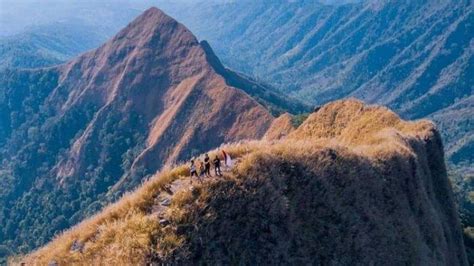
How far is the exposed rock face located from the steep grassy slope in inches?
3197

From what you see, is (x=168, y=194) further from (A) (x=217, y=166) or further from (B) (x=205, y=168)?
(A) (x=217, y=166)

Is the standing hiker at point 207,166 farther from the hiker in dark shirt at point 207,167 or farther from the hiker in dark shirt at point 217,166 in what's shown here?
the hiker in dark shirt at point 217,166

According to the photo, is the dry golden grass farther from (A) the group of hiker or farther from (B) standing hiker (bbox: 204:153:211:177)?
(B) standing hiker (bbox: 204:153:211:177)

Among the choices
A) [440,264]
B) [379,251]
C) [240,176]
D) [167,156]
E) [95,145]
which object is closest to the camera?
[240,176]

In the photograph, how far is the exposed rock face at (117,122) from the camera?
414ft

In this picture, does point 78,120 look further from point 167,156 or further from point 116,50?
point 167,156

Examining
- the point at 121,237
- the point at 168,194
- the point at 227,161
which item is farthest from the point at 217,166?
the point at 121,237

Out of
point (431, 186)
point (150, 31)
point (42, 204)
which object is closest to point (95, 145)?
point (42, 204)

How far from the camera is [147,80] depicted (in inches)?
6230

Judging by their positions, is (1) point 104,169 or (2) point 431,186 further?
(1) point 104,169

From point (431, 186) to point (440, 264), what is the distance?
6847 millimetres

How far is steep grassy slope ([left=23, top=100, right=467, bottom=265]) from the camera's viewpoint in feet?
46.0

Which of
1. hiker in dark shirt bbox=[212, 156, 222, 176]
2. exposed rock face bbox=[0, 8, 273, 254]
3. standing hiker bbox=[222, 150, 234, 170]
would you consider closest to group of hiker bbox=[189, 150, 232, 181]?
hiker in dark shirt bbox=[212, 156, 222, 176]

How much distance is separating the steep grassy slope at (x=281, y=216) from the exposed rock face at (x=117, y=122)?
266 ft
